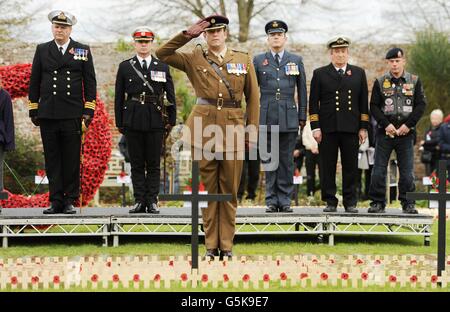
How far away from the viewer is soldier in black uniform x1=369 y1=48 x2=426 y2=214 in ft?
30.6

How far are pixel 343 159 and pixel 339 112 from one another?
1.81 ft

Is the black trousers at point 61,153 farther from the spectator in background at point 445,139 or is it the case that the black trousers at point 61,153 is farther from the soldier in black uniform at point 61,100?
the spectator in background at point 445,139

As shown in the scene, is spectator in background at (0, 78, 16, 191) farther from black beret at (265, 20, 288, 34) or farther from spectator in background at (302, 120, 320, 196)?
spectator in background at (302, 120, 320, 196)

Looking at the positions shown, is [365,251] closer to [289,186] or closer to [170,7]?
[289,186]

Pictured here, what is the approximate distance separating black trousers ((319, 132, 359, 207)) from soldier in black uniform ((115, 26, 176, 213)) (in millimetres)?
1715

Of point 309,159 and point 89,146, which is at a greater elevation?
point 89,146

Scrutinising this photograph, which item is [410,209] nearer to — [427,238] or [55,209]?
[427,238]

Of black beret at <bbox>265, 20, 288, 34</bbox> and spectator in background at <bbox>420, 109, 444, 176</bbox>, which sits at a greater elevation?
black beret at <bbox>265, 20, 288, 34</bbox>

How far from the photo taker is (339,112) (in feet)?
30.0

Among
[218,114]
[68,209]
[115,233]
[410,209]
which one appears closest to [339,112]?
[410,209]

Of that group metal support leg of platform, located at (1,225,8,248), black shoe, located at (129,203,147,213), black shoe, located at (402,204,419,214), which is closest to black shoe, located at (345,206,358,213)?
black shoe, located at (402,204,419,214)

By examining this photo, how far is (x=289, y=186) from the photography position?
9383 mm
